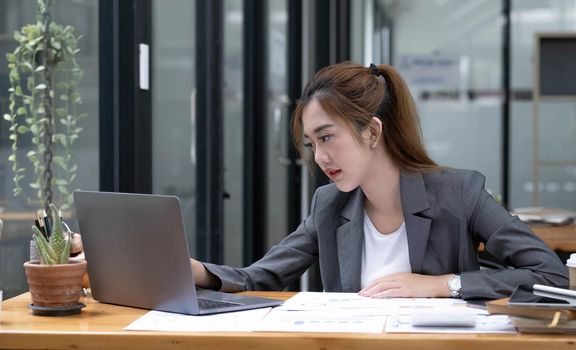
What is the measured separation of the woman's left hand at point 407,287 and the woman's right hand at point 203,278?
14.3 inches

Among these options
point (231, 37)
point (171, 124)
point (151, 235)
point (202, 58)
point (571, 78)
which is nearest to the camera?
point (151, 235)

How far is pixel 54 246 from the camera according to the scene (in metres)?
2.13

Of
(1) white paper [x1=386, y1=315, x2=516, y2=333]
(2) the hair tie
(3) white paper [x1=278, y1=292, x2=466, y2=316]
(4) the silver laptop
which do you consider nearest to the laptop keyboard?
(4) the silver laptop

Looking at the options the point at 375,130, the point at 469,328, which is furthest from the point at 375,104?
the point at 469,328

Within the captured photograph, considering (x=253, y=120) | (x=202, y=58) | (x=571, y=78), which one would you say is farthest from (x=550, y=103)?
(x=202, y=58)

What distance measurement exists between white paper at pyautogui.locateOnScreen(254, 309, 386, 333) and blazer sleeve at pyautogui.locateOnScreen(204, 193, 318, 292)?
372 mm

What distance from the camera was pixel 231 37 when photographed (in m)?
4.61

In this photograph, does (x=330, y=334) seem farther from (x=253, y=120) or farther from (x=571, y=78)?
(x=571, y=78)

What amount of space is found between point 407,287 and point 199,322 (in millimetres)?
573

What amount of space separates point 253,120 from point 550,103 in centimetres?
378

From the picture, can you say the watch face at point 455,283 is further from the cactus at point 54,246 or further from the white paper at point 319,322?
the cactus at point 54,246

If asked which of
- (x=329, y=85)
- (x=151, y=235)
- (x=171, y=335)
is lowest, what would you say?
(x=171, y=335)

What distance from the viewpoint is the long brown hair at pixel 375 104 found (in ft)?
8.36

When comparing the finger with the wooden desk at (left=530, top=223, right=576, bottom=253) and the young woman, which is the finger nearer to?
the young woman
